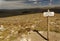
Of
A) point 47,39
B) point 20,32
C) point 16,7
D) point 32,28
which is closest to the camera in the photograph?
point 47,39

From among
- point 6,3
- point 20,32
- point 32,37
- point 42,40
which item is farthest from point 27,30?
point 6,3

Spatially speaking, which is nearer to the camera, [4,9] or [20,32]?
[20,32]

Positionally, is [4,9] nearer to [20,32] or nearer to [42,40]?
[20,32]

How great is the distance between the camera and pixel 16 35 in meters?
7.70

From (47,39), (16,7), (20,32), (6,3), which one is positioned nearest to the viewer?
(47,39)

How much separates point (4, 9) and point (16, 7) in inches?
39.7

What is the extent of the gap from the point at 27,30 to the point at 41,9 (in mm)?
6955

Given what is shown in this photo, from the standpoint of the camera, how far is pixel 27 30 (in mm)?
8406

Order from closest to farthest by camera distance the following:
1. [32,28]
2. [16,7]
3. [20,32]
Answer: [20,32]
[32,28]
[16,7]

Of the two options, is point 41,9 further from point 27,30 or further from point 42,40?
point 42,40

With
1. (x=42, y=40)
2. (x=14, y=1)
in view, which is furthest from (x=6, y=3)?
(x=42, y=40)

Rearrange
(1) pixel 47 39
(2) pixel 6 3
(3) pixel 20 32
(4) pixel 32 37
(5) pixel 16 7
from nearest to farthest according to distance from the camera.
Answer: (1) pixel 47 39
(4) pixel 32 37
(3) pixel 20 32
(2) pixel 6 3
(5) pixel 16 7

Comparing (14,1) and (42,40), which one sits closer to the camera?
(42,40)

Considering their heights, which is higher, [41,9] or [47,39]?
[47,39]
